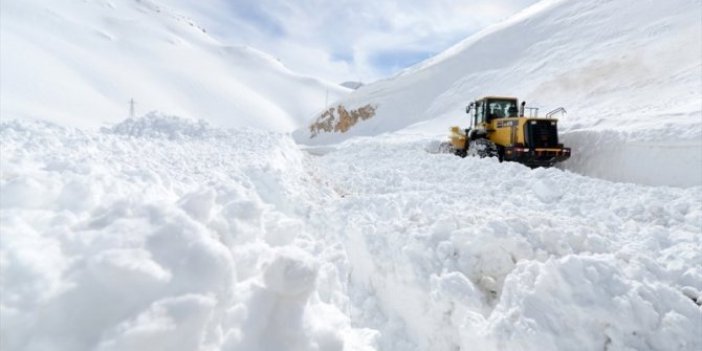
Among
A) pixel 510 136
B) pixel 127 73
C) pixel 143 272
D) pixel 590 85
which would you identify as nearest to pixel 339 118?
pixel 590 85

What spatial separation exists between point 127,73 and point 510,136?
65173 millimetres

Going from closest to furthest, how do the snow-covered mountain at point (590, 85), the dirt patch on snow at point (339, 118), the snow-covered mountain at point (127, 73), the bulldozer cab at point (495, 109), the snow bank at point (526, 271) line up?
the snow bank at point (526, 271) < the snow-covered mountain at point (590, 85) < the bulldozer cab at point (495, 109) < the snow-covered mountain at point (127, 73) < the dirt patch on snow at point (339, 118)

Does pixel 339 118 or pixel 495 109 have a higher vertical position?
pixel 339 118

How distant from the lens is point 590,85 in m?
25.6

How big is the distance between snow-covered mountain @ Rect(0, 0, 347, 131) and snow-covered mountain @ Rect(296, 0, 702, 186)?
2313 centimetres

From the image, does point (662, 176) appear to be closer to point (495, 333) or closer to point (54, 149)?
point (495, 333)

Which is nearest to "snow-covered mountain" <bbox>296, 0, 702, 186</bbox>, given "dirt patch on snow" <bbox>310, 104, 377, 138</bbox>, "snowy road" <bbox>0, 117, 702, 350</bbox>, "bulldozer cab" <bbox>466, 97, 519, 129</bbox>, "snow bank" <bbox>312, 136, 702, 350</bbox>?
"dirt patch on snow" <bbox>310, 104, 377, 138</bbox>

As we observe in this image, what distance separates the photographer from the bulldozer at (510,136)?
1217 centimetres

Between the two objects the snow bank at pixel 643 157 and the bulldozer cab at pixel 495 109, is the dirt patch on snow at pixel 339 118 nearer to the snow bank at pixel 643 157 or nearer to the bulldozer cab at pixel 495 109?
the bulldozer cab at pixel 495 109

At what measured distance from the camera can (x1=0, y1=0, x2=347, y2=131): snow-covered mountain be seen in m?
37.4

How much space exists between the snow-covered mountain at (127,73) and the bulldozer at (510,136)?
24.0 metres

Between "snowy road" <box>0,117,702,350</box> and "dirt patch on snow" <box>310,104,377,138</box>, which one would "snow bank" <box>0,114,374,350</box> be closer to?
"snowy road" <box>0,117,702,350</box>

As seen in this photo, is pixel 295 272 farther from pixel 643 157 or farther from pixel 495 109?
pixel 495 109

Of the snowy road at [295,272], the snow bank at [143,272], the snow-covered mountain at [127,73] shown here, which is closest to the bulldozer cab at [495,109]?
the snowy road at [295,272]
